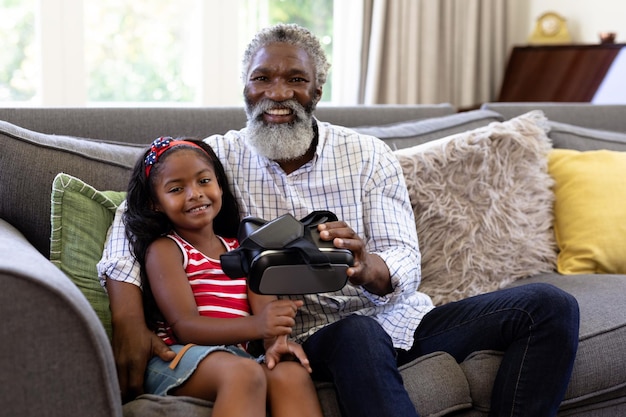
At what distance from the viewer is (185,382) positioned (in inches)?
59.1

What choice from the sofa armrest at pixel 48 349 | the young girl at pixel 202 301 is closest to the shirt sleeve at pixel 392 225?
the young girl at pixel 202 301

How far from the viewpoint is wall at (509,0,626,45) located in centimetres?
392

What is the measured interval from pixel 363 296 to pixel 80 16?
7.32 feet

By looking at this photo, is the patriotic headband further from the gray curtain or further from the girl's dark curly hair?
the gray curtain

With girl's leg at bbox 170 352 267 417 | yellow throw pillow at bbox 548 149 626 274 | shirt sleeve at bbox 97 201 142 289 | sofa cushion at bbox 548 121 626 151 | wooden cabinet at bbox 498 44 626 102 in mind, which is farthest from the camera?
wooden cabinet at bbox 498 44 626 102

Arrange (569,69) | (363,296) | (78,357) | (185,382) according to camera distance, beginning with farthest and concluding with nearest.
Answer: (569,69) → (363,296) → (185,382) → (78,357)

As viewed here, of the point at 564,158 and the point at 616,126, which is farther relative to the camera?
the point at 616,126

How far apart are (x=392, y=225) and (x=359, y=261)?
0.89ft

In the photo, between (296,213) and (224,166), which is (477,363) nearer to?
(296,213)

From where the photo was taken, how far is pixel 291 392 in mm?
1500

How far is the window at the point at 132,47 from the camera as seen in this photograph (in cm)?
349

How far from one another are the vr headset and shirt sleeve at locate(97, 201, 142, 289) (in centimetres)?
24

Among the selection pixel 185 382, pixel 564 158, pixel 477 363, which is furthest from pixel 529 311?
pixel 564 158

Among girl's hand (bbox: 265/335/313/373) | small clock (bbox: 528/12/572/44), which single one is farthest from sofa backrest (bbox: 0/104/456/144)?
small clock (bbox: 528/12/572/44)
